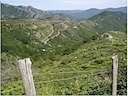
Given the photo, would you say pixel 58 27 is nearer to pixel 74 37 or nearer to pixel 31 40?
pixel 74 37

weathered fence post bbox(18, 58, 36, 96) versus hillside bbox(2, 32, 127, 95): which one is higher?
weathered fence post bbox(18, 58, 36, 96)

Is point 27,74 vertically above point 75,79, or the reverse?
point 27,74

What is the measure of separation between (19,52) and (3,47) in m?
8.18

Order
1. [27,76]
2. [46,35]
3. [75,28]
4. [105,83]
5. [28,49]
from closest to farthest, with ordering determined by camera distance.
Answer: [27,76] < [105,83] < [28,49] < [46,35] < [75,28]

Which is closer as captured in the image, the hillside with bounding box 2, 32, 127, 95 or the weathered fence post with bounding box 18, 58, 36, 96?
the weathered fence post with bounding box 18, 58, 36, 96

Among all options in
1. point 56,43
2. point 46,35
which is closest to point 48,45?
point 56,43

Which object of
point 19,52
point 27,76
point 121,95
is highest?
point 27,76

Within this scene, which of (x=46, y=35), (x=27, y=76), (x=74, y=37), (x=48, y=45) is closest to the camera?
(x=27, y=76)

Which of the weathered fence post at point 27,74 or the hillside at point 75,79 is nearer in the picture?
the weathered fence post at point 27,74

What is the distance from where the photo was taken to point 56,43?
142500mm

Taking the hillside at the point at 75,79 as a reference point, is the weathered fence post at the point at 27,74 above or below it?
above

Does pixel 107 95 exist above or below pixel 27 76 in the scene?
below

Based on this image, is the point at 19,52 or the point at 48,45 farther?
the point at 48,45

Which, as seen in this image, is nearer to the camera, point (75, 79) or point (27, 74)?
point (27, 74)
